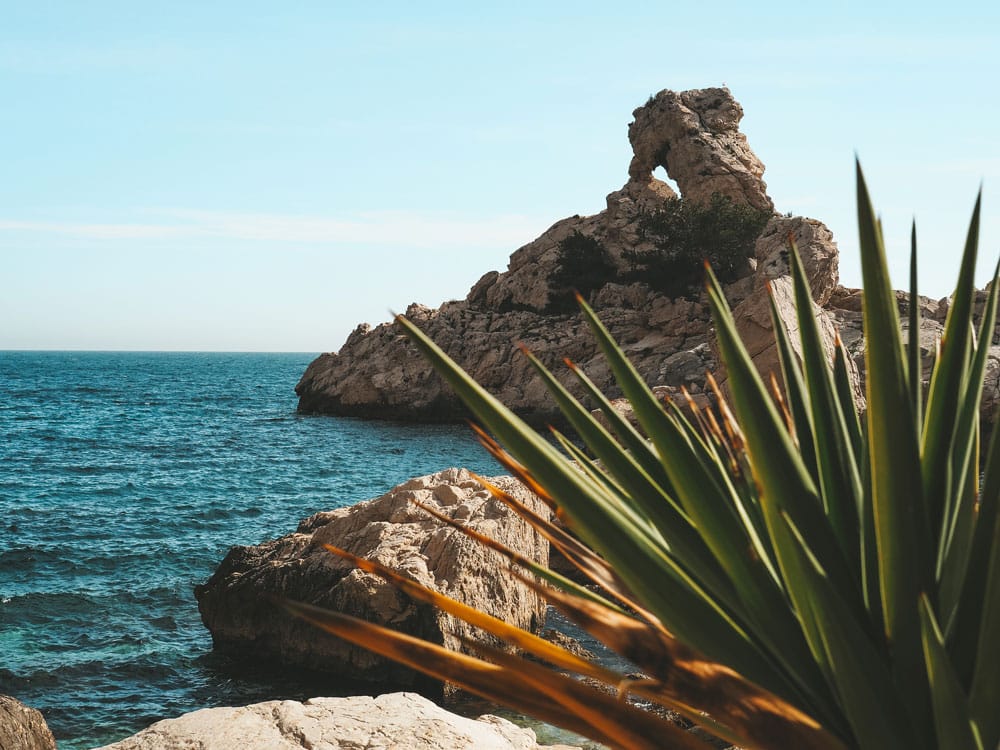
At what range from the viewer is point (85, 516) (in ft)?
66.7

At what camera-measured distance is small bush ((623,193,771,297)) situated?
44.5 metres

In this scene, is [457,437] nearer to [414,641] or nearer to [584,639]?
[584,639]

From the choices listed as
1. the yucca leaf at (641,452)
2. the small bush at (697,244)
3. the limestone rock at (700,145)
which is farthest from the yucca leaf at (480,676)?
the limestone rock at (700,145)

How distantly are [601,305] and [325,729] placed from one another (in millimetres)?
41035

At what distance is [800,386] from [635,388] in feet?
1.69

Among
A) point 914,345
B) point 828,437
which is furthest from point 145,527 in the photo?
point 914,345

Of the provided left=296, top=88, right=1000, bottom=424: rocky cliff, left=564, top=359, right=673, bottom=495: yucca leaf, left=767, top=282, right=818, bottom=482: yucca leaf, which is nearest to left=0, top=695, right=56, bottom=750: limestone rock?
left=564, top=359, right=673, bottom=495: yucca leaf

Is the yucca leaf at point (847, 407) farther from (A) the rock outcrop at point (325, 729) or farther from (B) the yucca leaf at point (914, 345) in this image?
(A) the rock outcrop at point (325, 729)

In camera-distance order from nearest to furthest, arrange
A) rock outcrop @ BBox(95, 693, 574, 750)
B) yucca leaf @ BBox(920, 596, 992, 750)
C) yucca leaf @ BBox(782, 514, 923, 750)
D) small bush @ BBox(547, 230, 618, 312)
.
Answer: yucca leaf @ BBox(920, 596, 992, 750)
yucca leaf @ BBox(782, 514, 923, 750)
rock outcrop @ BBox(95, 693, 574, 750)
small bush @ BBox(547, 230, 618, 312)

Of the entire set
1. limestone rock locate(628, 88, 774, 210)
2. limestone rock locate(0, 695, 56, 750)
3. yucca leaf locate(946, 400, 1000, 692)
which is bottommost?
limestone rock locate(0, 695, 56, 750)

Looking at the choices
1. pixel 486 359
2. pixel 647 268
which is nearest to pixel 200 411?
pixel 486 359

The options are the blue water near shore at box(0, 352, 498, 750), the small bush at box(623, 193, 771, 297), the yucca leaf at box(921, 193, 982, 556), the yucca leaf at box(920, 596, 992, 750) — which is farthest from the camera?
the small bush at box(623, 193, 771, 297)

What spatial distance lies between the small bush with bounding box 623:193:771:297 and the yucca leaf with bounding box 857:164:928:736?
43.5 meters

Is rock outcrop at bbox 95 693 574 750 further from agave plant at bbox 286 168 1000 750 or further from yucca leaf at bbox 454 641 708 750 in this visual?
yucca leaf at bbox 454 641 708 750
